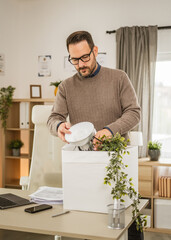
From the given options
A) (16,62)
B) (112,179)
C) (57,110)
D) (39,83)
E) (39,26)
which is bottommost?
(112,179)

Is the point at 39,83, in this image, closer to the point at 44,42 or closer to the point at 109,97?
the point at 44,42

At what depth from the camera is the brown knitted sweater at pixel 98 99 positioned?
191 centimetres

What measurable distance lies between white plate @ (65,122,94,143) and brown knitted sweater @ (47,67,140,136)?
0.36 metres

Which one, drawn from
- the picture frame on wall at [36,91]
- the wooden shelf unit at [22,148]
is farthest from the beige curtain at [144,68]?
the picture frame on wall at [36,91]

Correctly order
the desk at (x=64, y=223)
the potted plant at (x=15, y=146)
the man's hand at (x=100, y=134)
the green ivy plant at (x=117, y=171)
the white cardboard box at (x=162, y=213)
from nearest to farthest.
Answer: the desk at (x=64, y=223)
the green ivy plant at (x=117, y=171)
the man's hand at (x=100, y=134)
the white cardboard box at (x=162, y=213)
the potted plant at (x=15, y=146)

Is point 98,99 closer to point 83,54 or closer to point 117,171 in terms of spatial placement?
point 83,54

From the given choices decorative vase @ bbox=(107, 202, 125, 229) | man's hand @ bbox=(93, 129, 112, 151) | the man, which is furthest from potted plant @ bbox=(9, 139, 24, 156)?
decorative vase @ bbox=(107, 202, 125, 229)

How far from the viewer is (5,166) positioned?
4629 millimetres

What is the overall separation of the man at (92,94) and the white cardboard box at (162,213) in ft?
7.22

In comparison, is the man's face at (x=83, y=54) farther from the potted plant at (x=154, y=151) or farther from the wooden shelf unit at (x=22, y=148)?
the wooden shelf unit at (x=22, y=148)

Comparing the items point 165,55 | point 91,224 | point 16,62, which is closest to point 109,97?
point 91,224

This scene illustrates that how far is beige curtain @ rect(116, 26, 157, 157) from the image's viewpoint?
13.9 feet

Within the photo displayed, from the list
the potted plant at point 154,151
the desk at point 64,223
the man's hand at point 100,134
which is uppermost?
the man's hand at point 100,134

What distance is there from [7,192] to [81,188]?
70 cm
